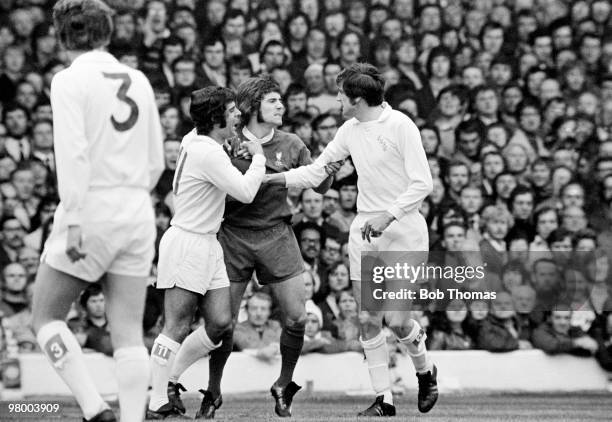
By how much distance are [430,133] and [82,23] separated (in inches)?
277

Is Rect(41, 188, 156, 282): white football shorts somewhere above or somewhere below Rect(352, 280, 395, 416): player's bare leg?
above

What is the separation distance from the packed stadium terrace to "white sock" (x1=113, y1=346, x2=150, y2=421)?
4.83 m

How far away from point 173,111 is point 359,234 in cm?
409

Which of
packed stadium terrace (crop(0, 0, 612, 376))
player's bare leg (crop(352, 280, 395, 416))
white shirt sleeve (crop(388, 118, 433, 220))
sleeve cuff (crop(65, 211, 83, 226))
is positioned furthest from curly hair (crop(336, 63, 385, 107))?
sleeve cuff (crop(65, 211, 83, 226))

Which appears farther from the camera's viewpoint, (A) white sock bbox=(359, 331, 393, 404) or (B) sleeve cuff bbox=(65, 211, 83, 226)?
(A) white sock bbox=(359, 331, 393, 404)

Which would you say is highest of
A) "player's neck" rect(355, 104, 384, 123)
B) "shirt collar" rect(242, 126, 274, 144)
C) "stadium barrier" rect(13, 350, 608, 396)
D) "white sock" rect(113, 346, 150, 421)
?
"player's neck" rect(355, 104, 384, 123)

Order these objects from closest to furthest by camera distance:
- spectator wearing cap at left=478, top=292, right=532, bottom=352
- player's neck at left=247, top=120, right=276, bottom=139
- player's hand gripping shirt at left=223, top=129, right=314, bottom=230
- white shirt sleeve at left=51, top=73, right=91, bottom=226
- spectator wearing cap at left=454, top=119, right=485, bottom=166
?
white shirt sleeve at left=51, top=73, right=91, bottom=226, player's hand gripping shirt at left=223, top=129, right=314, bottom=230, player's neck at left=247, top=120, right=276, bottom=139, spectator wearing cap at left=478, top=292, right=532, bottom=352, spectator wearing cap at left=454, top=119, right=485, bottom=166

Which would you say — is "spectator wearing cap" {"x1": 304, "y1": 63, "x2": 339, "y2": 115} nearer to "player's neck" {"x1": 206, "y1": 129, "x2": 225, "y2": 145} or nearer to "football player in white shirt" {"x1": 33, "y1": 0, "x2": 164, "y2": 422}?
"player's neck" {"x1": 206, "y1": 129, "x2": 225, "y2": 145}

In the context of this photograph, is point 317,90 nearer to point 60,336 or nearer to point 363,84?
point 363,84

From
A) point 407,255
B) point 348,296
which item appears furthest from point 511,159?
point 407,255

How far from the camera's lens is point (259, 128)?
28.1ft

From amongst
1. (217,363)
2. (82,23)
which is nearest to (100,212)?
(82,23)

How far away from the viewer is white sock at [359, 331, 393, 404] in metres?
8.63

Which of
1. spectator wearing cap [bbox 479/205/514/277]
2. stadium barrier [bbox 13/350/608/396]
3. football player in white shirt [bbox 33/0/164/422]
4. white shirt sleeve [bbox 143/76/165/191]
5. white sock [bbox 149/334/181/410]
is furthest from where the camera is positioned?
spectator wearing cap [bbox 479/205/514/277]
